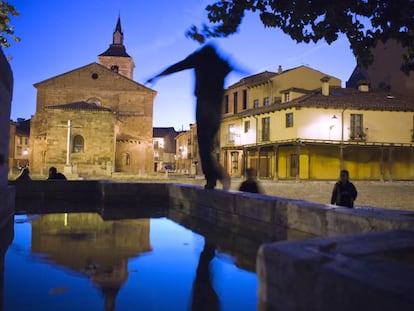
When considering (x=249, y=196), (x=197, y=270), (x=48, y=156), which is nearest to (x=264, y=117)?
(x=48, y=156)

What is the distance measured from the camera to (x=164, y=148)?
2709 inches

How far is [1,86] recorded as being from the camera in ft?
15.1

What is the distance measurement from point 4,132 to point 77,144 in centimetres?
2926

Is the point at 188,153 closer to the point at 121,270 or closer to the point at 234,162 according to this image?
the point at 234,162

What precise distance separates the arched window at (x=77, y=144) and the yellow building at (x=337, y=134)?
50.0 feet

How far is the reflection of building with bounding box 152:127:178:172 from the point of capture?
6619 cm

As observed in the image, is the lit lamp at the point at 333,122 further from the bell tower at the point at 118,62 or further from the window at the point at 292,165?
the bell tower at the point at 118,62

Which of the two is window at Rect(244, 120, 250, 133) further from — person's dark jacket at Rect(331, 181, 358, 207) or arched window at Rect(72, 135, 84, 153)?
person's dark jacket at Rect(331, 181, 358, 207)

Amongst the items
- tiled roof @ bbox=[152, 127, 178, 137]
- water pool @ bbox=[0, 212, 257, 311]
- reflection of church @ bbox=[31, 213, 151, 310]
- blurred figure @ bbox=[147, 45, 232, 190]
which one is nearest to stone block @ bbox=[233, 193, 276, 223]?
water pool @ bbox=[0, 212, 257, 311]

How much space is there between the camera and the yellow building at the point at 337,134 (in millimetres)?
26297

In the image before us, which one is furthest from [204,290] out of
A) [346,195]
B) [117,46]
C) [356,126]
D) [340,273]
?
[117,46]

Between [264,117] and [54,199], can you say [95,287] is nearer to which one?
[54,199]

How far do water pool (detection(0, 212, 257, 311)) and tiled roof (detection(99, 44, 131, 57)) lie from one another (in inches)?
2068

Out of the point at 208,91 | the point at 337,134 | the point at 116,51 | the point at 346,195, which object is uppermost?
the point at 116,51
